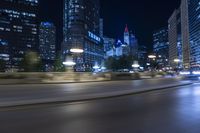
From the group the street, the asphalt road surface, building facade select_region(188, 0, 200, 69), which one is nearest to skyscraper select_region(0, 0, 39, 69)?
building facade select_region(188, 0, 200, 69)

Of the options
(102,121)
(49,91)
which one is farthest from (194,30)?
(102,121)

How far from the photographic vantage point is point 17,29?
180 meters

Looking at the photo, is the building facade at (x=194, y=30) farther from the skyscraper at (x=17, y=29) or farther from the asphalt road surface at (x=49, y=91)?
the asphalt road surface at (x=49, y=91)

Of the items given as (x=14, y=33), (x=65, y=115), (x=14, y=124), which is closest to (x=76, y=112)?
(x=65, y=115)

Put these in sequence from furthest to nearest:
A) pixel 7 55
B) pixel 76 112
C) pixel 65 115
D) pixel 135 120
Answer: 1. pixel 7 55
2. pixel 76 112
3. pixel 65 115
4. pixel 135 120

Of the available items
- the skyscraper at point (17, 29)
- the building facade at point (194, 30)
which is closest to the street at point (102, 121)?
the skyscraper at point (17, 29)

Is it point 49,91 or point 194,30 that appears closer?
point 49,91

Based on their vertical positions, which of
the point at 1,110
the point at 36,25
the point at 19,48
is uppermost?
the point at 36,25

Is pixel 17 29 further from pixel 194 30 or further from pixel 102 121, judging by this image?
pixel 102 121

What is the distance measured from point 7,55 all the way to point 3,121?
165 m

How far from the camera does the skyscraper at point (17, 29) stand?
170 m

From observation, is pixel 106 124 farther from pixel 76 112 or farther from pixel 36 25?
pixel 36 25

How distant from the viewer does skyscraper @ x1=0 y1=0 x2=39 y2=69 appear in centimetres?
17025

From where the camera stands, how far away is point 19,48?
175 m
